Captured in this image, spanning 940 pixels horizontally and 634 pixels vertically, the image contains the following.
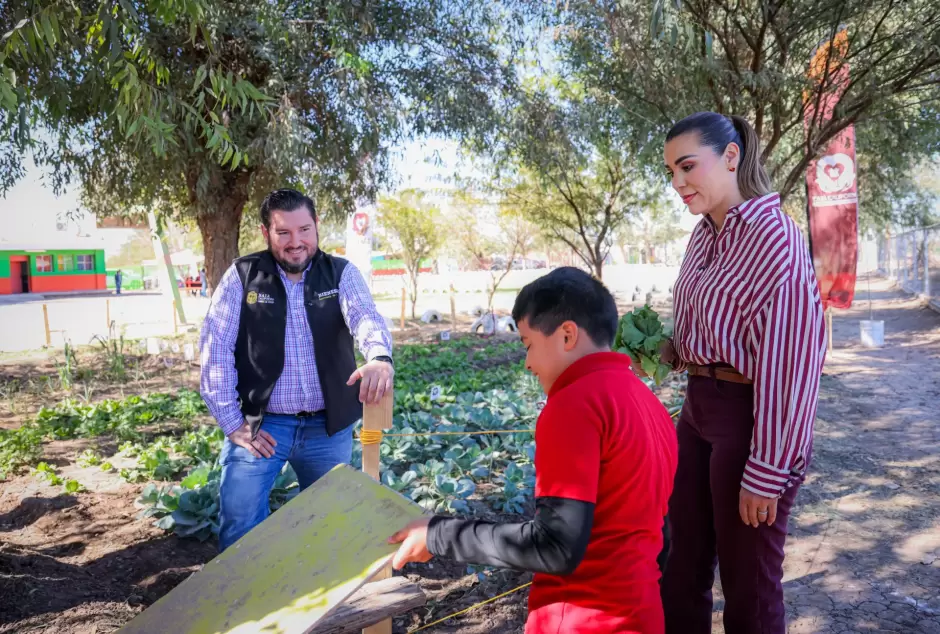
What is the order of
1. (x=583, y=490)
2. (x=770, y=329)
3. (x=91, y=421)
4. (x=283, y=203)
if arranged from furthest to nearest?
(x=91, y=421) < (x=283, y=203) < (x=770, y=329) < (x=583, y=490)

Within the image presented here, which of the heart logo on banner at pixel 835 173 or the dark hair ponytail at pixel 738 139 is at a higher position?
the heart logo on banner at pixel 835 173

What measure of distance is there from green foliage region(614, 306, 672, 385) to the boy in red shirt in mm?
817

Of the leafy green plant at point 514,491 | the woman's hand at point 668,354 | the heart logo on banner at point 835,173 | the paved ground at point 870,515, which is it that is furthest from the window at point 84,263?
the woman's hand at point 668,354

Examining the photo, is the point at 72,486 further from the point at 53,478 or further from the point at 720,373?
the point at 720,373

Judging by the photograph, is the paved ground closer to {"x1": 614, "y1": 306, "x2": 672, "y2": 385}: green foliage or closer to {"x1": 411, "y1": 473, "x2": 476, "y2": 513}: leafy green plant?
{"x1": 614, "y1": 306, "x2": 672, "y2": 385}: green foliage

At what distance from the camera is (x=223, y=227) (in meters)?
9.31

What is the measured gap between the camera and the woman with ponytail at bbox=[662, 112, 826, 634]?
5.86 feet

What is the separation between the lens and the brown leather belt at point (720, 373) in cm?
192

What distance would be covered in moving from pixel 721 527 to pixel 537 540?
89 cm

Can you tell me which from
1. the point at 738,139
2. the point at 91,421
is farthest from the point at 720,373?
the point at 91,421

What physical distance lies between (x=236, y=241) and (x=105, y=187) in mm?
2491

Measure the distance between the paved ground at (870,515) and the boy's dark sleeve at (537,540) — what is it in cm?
216

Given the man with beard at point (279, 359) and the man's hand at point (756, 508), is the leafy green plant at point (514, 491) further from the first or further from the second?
the man's hand at point (756, 508)

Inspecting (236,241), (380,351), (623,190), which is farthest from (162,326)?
(380,351)
